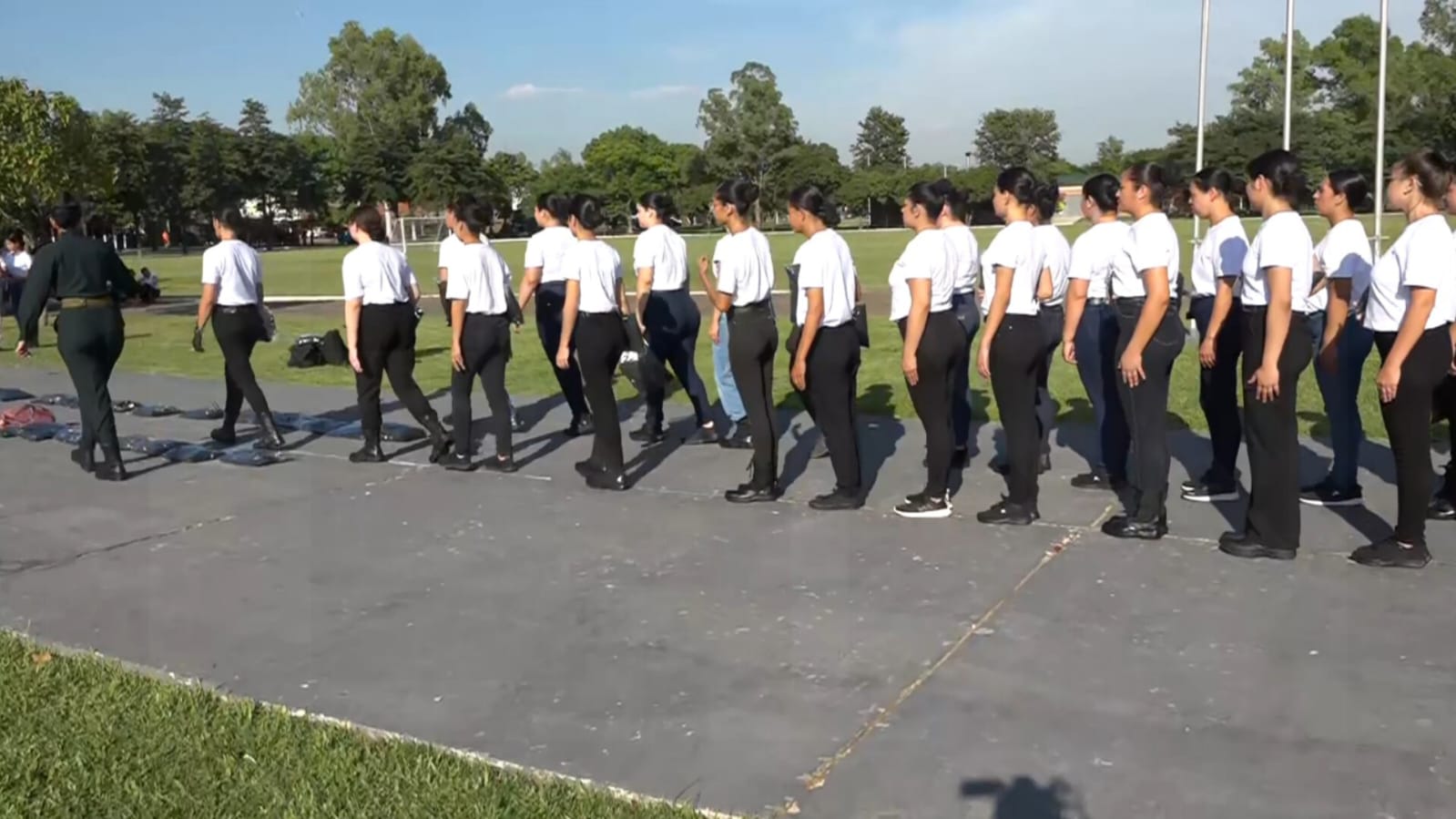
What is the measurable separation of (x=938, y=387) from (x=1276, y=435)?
1.75 m

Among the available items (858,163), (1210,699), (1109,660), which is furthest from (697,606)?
(858,163)

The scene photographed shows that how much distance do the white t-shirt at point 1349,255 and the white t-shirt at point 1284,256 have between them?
0.79 metres

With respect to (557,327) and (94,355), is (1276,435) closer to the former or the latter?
(557,327)

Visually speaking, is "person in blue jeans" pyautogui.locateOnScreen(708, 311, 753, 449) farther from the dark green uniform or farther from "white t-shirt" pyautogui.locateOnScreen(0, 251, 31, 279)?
"white t-shirt" pyautogui.locateOnScreen(0, 251, 31, 279)

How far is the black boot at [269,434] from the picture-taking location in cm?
953

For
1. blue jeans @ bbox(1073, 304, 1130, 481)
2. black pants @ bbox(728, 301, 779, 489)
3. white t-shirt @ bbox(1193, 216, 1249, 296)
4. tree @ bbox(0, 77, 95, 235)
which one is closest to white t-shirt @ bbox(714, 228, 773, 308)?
black pants @ bbox(728, 301, 779, 489)

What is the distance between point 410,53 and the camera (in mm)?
111062

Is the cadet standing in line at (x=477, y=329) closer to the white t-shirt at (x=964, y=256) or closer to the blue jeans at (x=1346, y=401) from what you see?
the white t-shirt at (x=964, y=256)

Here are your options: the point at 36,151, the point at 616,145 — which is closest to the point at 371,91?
the point at 616,145

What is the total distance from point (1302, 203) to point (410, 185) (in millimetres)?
96003

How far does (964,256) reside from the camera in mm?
7695

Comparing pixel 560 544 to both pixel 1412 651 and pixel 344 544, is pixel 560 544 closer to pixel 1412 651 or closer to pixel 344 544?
pixel 344 544

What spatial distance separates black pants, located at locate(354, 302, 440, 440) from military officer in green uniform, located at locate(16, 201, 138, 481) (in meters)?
1.59

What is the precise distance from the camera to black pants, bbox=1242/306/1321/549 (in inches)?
230
